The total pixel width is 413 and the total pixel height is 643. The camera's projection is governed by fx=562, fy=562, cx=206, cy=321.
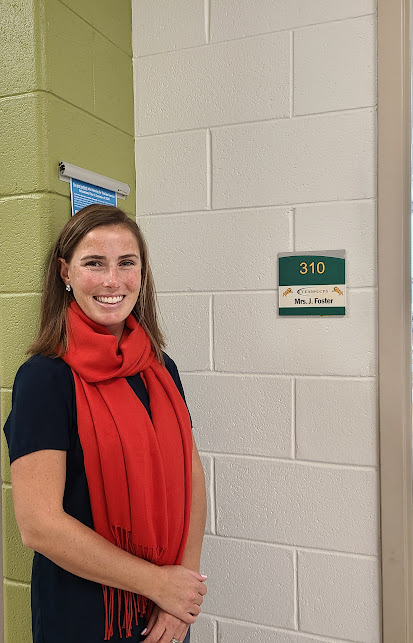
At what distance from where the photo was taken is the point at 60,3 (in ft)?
5.00

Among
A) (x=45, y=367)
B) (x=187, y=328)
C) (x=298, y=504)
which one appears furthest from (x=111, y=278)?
(x=298, y=504)

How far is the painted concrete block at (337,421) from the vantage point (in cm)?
162

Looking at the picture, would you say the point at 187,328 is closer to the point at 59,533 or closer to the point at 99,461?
the point at 99,461

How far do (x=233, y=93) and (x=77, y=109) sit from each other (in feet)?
1.61

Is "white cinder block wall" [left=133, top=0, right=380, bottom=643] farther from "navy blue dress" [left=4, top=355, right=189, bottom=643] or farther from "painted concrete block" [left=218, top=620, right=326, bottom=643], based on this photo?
"navy blue dress" [left=4, top=355, right=189, bottom=643]

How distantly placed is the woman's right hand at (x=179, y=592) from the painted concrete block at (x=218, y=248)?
0.84 m

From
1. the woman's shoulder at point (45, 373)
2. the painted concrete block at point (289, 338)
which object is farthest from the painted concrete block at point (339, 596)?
the woman's shoulder at point (45, 373)

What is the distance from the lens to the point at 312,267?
1.67m

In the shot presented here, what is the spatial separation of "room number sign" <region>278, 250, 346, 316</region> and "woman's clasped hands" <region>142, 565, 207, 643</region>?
788 millimetres

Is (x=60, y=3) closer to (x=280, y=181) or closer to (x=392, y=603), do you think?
(x=280, y=181)

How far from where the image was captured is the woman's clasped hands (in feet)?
4.24

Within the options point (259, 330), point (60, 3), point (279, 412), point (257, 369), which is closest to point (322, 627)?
point (279, 412)

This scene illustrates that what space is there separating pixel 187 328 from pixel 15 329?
1.81ft

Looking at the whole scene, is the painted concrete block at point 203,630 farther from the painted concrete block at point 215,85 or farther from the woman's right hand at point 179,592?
the painted concrete block at point 215,85
